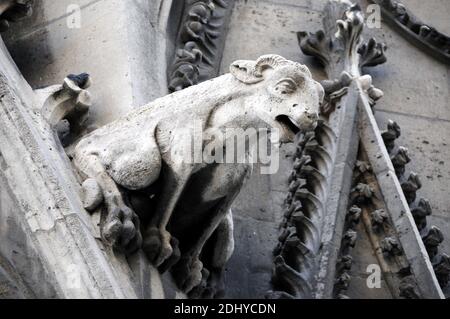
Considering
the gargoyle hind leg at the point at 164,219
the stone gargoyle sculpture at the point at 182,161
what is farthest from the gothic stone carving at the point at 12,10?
the gargoyle hind leg at the point at 164,219

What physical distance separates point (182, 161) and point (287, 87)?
461mm

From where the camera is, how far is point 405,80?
9734 mm

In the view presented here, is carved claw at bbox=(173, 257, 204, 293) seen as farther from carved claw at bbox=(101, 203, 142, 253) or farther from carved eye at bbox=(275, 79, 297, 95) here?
carved eye at bbox=(275, 79, 297, 95)

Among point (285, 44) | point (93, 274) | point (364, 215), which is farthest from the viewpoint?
point (285, 44)

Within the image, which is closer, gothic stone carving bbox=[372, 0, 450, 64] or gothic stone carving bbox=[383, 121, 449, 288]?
gothic stone carving bbox=[383, 121, 449, 288]

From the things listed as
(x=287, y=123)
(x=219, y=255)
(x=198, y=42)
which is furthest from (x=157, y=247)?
(x=198, y=42)

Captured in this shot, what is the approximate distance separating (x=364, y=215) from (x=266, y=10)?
147cm

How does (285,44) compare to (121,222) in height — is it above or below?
below

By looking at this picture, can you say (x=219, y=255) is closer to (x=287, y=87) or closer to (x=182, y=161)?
(x=182, y=161)

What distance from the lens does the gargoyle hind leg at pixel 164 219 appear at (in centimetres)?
764

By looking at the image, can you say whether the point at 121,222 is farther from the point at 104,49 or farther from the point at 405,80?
the point at 405,80

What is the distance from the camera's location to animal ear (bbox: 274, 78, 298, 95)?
767cm

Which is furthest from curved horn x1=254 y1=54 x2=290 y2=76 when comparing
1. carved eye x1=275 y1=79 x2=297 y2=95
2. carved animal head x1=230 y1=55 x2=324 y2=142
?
carved eye x1=275 y1=79 x2=297 y2=95
